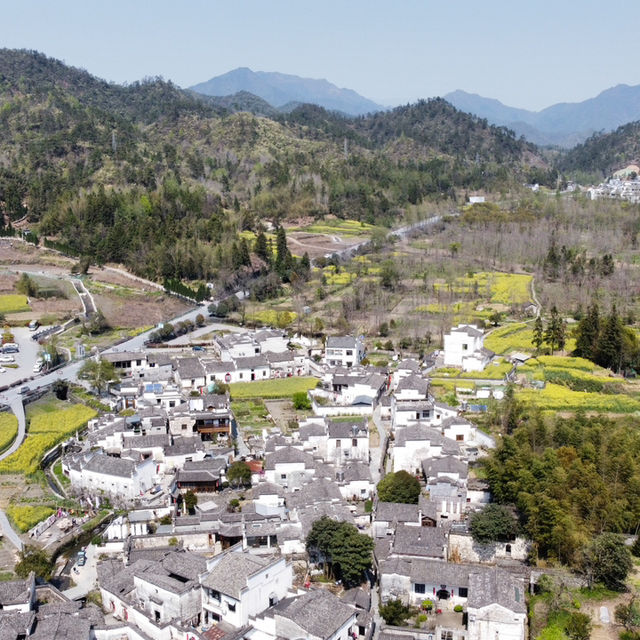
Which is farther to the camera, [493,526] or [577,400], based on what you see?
[577,400]

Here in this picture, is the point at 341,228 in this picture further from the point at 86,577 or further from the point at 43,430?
the point at 86,577

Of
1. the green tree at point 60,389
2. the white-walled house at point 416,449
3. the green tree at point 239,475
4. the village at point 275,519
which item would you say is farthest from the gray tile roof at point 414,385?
the green tree at point 60,389

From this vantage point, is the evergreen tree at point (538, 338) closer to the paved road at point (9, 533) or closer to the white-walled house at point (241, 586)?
the white-walled house at point (241, 586)

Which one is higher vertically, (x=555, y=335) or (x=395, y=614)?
(x=555, y=335)

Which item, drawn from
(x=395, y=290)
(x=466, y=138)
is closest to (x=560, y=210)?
(x=395, y=290)

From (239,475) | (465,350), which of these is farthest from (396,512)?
(465,350)

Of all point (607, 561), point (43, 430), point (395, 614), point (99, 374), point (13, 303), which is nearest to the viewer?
point (395, 614)
